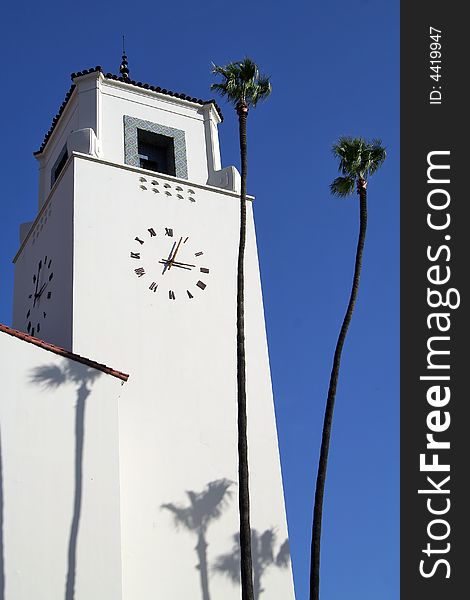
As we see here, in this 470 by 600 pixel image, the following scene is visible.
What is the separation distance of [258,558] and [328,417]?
3.23 metres

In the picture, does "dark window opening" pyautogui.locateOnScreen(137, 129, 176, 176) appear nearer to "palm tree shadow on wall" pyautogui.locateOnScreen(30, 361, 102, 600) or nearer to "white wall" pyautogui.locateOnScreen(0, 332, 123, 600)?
"palm tree shadow on wall" pyautogui.locateOnScreen(30, 361, 102, 600)

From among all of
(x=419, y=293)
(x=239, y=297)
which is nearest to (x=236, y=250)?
(x=239, y=297)

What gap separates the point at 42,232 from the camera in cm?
2300

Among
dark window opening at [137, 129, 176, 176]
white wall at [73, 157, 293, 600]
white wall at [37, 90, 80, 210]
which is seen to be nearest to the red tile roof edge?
white wall at [73, 157, 293, 600]

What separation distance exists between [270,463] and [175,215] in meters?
6.50

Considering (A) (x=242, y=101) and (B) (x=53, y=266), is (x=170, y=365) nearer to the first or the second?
(B) (x=53, y=266)

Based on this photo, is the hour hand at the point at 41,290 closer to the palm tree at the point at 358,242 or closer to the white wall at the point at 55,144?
the white wall at the point at 55,144

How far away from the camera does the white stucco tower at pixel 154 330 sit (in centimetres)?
1684

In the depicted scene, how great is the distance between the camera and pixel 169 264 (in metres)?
21.0

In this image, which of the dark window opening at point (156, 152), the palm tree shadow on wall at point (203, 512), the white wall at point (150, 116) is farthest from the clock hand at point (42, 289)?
the palm tree shadow on wall at point (203, 512)

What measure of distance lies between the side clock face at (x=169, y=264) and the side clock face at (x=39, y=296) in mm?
2265

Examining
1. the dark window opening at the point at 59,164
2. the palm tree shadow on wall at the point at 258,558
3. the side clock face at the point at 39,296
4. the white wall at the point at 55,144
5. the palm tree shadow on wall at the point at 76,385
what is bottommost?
the palm tree shadow on wall at the point at 258,558

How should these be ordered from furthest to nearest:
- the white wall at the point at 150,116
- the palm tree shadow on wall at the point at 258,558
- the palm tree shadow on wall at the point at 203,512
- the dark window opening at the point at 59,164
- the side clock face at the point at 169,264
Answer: the dark window opening at the point at 59,164 < the white wall at the point at 150,116 < the side clock face at the point at 169,264 < the palm tree shadow on wall at the point at 258,558 < the palm tree shadow on wall at the point at 203,512

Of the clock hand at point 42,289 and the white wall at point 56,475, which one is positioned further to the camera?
the clock hand at point 42,289
